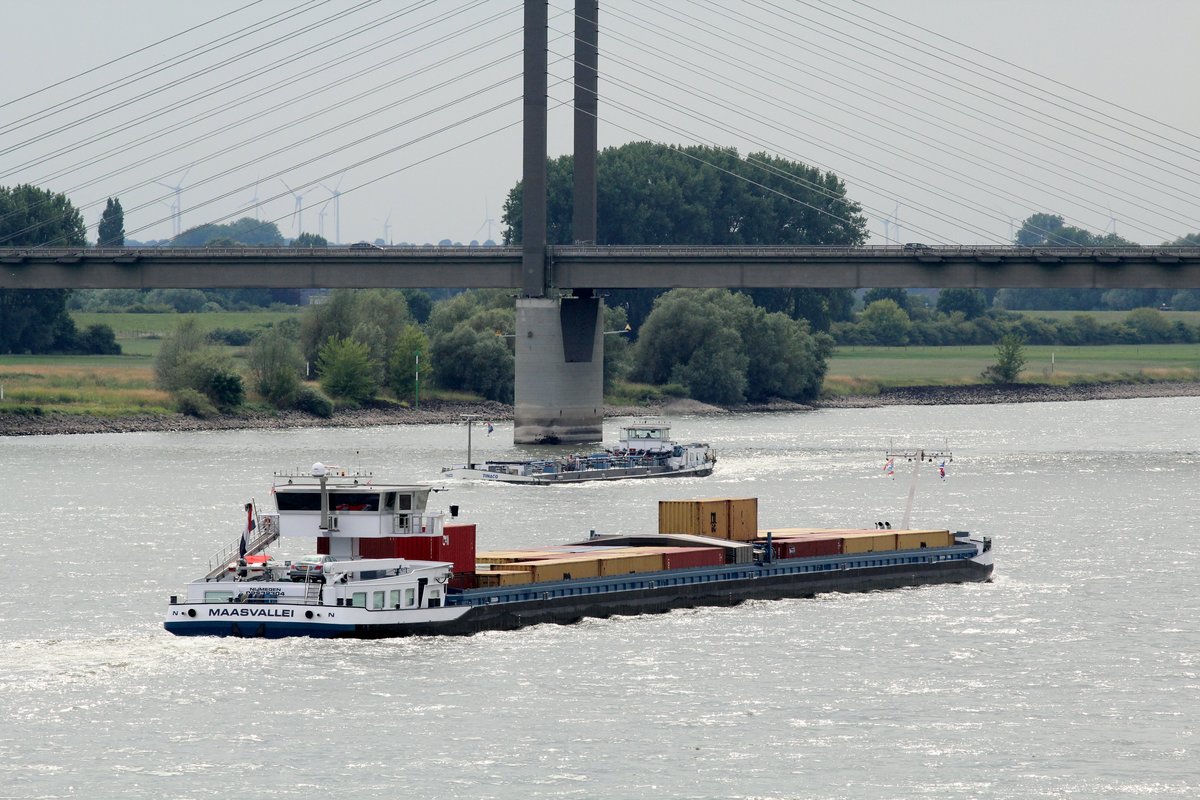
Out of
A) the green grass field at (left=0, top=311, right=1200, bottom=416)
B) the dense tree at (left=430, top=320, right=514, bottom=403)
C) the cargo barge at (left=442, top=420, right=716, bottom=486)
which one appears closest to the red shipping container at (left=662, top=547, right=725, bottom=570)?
the cargo barge at (left=442, top=420, right=716, bottom=486)

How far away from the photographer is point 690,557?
55.1 metres

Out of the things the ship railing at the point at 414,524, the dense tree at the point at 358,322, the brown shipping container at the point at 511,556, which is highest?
the dense tree at the point at 358,322

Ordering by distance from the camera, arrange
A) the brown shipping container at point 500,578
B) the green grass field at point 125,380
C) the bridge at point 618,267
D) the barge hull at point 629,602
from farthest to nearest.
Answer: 1. the green grass field at point 125,380
2. the bridge at point 618,267
3. the brown shipping container at point 500,578
4. the barge hull at point 629,602

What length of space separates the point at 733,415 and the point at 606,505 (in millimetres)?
80069

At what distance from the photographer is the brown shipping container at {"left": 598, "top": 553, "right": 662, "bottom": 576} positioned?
52378 mm

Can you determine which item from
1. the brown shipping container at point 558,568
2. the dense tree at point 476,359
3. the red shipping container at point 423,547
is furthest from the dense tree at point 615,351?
the red shipping container at point 423,547

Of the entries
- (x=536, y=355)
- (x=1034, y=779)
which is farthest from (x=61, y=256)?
(x=1034, y=779)

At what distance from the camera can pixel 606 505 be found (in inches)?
3209

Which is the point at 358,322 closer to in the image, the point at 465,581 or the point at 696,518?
the point at 696,518

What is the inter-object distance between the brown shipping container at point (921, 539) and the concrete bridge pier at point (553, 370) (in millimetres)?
55395

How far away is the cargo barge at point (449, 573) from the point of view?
150 feet

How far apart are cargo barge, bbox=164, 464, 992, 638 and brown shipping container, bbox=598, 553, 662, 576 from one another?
0.13ft

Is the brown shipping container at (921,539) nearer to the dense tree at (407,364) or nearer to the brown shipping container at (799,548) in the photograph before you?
the brown shipping container at (799,548)

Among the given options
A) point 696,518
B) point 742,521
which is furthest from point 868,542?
point 696,518
